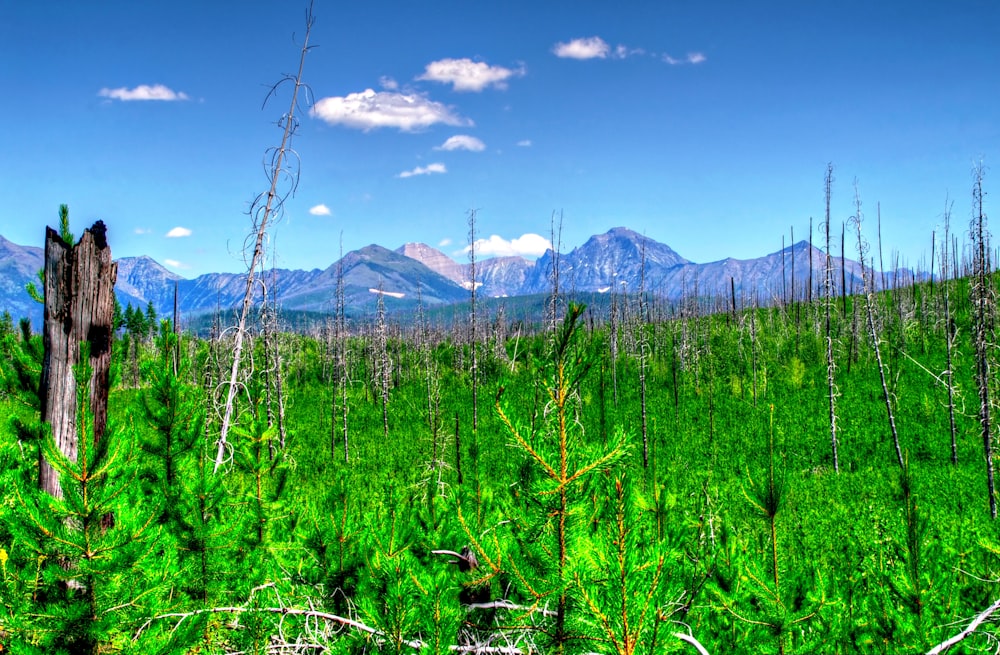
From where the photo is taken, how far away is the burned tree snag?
8.10ft

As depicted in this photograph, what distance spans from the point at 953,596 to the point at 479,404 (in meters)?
25.5

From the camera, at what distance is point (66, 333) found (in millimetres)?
2475

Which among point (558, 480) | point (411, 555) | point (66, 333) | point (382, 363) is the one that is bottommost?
point (382, 363)

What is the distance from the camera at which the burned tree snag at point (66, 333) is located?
247cm

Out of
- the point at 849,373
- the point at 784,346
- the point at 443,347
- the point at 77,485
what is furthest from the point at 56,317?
the point at 443,347

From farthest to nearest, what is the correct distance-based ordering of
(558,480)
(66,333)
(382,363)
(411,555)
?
(382,363) < (66,333) < (411,555) < (558,480)

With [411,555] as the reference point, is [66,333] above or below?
above

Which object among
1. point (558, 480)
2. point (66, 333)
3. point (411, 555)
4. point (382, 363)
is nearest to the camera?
point (558, 480)

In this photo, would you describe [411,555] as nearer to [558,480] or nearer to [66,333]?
[558,480]

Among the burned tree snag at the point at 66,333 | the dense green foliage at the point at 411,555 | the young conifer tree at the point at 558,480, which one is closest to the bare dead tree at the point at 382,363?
the dense green foliage at the point at 411,555

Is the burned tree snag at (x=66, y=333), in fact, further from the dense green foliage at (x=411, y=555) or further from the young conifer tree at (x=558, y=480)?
the young conifer tree at (x=558, y=480)

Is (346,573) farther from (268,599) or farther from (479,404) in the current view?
(479,404)

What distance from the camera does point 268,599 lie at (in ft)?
7.16

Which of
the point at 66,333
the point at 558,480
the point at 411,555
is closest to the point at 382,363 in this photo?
the point at 66,333
